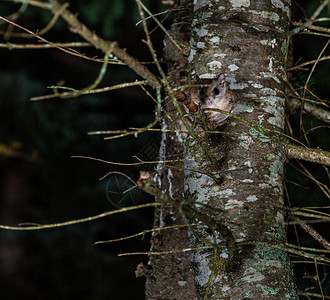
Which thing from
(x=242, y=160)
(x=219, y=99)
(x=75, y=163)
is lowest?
(x=75, y=163)

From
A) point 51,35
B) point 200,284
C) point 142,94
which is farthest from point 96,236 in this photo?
point 200,284

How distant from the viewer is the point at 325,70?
215cm

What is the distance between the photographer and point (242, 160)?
1.00 metres

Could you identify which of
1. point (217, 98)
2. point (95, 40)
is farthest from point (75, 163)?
point (95, 40)

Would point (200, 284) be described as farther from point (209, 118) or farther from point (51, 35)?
point (51, 35)

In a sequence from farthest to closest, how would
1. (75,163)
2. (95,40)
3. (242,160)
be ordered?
(75,163) < (242,160) < (95,40)

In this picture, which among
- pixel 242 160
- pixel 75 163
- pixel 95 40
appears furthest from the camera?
pixel 75 163

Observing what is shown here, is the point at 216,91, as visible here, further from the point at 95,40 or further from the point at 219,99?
the point at 95,40

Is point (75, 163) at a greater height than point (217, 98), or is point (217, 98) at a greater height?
point (217, 98)

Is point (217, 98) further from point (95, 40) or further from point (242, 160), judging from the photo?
point (95, 40)

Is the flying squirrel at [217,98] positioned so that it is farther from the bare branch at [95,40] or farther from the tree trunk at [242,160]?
the bare branch at [95,40]

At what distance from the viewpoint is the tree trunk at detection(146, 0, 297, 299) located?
0.92m

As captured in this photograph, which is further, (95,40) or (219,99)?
(219,99)

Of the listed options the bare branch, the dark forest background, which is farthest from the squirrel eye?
the dark forest background
